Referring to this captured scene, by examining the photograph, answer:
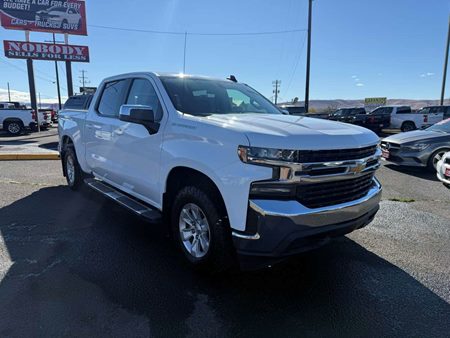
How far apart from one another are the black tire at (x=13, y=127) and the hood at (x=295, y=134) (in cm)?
1904

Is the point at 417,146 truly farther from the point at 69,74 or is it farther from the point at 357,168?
the point at 69,74

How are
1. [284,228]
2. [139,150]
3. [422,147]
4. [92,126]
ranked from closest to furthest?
[284,228] → [139,150] → [92,126] → [422,147]

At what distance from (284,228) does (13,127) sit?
793 inches

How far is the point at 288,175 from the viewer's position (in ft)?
8.57

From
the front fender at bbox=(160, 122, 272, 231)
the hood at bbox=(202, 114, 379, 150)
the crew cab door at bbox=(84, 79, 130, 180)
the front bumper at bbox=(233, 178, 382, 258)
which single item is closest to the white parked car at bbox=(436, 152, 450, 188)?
the hood at bbox=(202, 114, 379, 150)

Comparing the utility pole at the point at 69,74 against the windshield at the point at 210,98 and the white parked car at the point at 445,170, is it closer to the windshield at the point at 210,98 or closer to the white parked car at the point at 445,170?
the windshield at the point at 210,98

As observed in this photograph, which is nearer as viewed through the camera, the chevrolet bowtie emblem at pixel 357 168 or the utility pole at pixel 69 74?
the chevrolet bowtie emblem at pixel 357 168

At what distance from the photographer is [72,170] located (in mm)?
6316

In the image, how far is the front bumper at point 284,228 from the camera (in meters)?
2.57

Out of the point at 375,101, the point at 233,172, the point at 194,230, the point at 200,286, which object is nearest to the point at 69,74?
the point at 194,230

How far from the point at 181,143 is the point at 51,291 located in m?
1.73

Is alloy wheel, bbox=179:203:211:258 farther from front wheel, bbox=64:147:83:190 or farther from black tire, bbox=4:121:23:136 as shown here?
black tire, bbox=4:121:23:136

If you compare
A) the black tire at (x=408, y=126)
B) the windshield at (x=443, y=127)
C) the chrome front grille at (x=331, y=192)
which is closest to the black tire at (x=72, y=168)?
the chrome front grille at (x=331, y=192)

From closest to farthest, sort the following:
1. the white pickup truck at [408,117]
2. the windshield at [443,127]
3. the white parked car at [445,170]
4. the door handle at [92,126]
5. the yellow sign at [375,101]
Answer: the door handle at [92,126] < the white parked car at [445,170] < the windshield at [443,127] < the white pickup truck at [408,117] < the yellow sign at [375,101]
